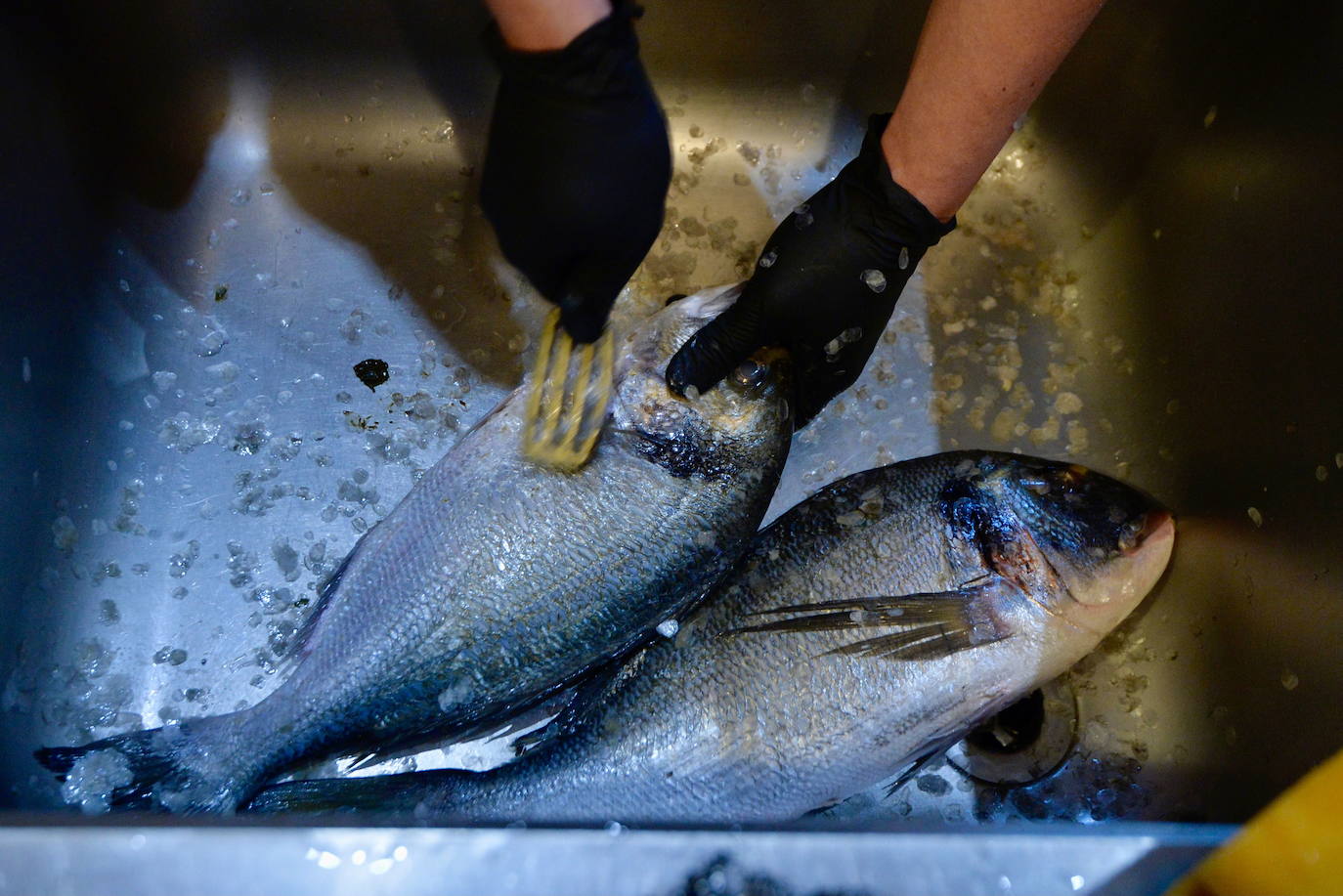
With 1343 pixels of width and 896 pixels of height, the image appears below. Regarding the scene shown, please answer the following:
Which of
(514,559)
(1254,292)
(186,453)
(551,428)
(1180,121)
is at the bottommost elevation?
(186,453)

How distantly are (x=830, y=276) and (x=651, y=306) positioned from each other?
13.8 inches

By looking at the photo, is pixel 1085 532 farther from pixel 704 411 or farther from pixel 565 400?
pixel 565 400

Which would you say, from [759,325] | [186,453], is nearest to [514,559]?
[759,325]

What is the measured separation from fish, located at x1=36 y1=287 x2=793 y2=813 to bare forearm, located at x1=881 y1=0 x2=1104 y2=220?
12.3 inches

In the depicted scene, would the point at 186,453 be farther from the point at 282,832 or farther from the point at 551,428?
the point at 282,832

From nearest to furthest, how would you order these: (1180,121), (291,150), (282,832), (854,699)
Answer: (282,832), (854,699), (1180,121), (291,150)

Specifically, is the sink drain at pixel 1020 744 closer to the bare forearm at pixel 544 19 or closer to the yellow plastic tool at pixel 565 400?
the yellow plastic tool at pixel 565 400

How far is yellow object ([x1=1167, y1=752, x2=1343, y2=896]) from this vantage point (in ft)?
1.74

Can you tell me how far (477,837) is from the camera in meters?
0.62

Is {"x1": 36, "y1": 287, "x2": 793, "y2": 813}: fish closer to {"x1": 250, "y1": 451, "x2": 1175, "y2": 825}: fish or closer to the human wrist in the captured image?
{"x1": 250, "y1": 451, "x2": 1175, "y2": 825}: fish

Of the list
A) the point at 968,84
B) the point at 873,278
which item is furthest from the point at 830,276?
the point at 968,84

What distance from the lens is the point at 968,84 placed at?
96 cm

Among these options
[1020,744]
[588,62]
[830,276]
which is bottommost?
[1020,744]

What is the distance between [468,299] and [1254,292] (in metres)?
1.18
